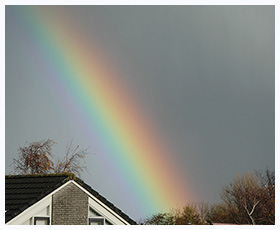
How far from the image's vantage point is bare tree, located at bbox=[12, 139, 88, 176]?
13.5 m

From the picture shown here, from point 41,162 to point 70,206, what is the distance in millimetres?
8477

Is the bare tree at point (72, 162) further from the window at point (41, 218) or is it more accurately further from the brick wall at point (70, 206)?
the window at point (41, 218)

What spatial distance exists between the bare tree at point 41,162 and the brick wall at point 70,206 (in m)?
Result: 8.25

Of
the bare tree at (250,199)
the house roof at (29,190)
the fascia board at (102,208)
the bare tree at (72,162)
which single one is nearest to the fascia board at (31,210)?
the house roof at (29,190)

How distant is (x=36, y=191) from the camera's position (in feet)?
17.0

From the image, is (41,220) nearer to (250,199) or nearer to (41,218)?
(41,218)

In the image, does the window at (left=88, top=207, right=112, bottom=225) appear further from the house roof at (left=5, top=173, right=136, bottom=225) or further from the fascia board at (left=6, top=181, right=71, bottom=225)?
the fascia board at (left=6, top=181, right=71, bottom=225)

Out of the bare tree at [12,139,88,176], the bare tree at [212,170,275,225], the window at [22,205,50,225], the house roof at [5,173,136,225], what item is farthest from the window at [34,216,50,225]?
the bare tree at [212,170,275,225]

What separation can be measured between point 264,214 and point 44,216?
1806 cm

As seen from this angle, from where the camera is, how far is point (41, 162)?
13.6 m

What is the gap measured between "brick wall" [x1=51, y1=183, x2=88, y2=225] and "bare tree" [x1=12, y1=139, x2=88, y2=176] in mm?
8250

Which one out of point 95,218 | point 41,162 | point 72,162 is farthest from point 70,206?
point 72,162

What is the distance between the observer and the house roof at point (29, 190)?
491 centimetres
